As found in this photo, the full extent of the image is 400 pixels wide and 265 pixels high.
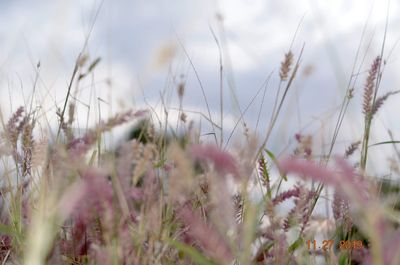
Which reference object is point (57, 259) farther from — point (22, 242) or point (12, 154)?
point (12, 154)

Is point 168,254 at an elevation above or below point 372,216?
below

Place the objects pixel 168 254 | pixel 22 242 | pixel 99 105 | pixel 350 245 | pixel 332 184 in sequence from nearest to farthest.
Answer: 1. pixel 332 184
2. pixel 22 242
3. pixel 168 254
4. pixel 350 245
5. pixel 99 105

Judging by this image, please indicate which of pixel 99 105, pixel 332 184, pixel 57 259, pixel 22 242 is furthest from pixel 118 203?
pixel 99 105

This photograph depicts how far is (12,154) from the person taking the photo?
1.75 meters

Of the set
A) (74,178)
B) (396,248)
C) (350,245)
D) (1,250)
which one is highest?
(396,248)

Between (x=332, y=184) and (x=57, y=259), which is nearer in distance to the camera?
(x=332, y=184)

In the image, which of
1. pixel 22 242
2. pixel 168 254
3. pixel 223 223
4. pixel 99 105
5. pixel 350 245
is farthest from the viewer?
pixel 99 105

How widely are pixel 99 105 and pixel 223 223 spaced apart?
1174 millimetres

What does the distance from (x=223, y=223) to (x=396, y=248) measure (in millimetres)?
328

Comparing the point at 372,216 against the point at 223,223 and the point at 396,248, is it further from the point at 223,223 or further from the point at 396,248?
the point at 223,223

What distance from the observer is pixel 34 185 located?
5.66 ft

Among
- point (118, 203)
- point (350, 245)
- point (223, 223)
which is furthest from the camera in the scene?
point (350, 245)

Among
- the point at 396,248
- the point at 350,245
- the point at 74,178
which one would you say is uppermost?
the point at 396,248

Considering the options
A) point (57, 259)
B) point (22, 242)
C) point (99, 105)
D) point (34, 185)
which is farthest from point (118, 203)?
point (99, 105)
